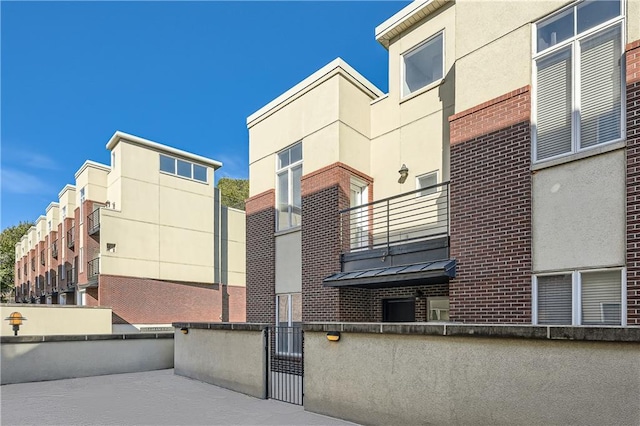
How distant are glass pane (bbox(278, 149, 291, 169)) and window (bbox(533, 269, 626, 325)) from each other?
8014 mm

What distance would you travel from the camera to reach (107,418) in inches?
280

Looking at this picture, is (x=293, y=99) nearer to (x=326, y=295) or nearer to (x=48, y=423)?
(x=326, y=295)

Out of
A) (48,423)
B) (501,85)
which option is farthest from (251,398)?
(501,85)

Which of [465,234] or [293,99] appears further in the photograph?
[293,99]

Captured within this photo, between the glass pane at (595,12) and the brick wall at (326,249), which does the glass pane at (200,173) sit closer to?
the brick wall at (326,249)

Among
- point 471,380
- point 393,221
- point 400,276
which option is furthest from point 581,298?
point 393,221

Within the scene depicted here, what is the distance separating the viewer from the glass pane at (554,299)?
660 cm

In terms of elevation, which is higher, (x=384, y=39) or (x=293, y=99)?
(x=384, y=39)

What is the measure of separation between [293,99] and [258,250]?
4.80 metres

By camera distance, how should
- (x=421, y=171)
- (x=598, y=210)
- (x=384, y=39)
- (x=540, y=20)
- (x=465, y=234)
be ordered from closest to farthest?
1. (x=598, y=210)
2. (x=540, y=20)
3. (x=465, y=234)
4. (x=421, y=171)
5. (x=384, y=39)

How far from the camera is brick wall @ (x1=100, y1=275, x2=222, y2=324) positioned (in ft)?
71.7

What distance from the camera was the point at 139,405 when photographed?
7977 millimetres

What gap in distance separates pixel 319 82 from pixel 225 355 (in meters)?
7.58

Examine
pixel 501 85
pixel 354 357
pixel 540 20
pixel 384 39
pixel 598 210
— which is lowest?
pixel 354 357
